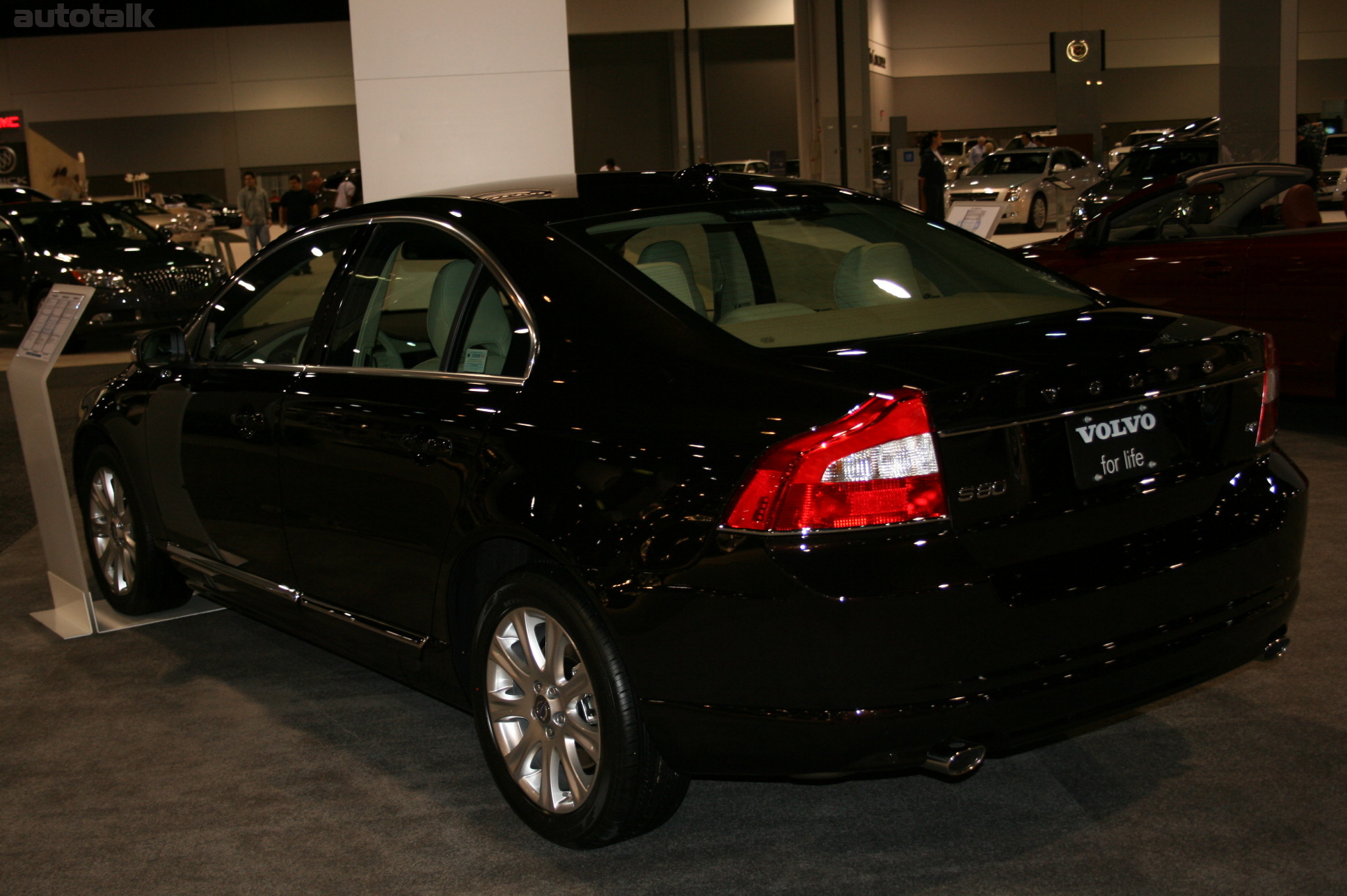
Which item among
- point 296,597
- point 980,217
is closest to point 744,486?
point 296,597

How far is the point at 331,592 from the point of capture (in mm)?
3861

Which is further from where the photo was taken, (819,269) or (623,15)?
(623,15)

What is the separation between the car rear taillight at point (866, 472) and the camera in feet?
8.52

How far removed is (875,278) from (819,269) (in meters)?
0.26

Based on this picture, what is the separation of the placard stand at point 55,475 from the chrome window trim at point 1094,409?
12.1 ft

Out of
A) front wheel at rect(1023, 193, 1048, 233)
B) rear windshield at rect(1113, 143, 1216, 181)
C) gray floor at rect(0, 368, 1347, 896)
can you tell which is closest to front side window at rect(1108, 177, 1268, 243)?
gray floor at rect(0, 368, 1347, 896)

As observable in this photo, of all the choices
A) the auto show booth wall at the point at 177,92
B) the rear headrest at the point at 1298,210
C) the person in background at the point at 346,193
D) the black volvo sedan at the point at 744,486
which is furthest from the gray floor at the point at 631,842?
the auto show booth wall at the point at 177,92

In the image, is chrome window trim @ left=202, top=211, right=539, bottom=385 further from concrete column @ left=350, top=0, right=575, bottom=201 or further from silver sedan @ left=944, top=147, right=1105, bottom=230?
A: silver sedan @ left=944, top=147, right=1105, bottom=230

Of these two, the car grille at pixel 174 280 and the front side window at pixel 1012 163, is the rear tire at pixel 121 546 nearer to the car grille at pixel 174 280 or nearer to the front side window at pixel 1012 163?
the car grille at pixel 174 280

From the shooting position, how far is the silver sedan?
25125 millimetres

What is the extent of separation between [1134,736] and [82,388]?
1116 centimetres

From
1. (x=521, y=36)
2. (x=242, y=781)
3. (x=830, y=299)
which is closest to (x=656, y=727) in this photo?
(x=830, y=299)

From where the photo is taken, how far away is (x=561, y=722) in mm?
3141

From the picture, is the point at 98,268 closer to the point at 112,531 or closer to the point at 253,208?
the point at 253,208
